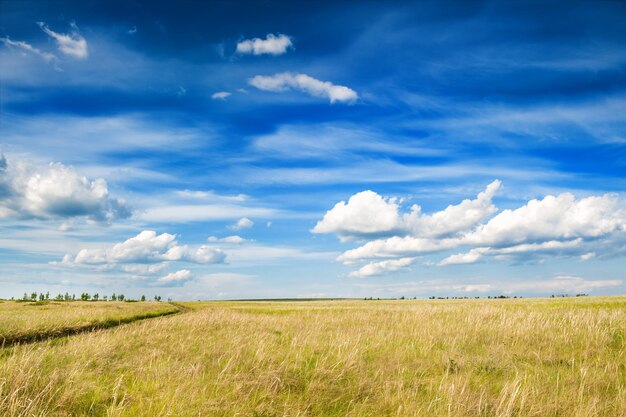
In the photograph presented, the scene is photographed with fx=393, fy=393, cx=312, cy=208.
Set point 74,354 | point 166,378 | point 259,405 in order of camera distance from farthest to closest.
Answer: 1. point 74,354
2. point 166,378
3. point 259,405

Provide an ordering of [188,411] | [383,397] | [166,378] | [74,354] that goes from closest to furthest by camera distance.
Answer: [188,411]
[383,397]
[166,378]
[74,354]

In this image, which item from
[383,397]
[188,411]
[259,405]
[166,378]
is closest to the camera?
[188,411]

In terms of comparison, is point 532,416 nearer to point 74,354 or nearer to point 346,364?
point 346,364

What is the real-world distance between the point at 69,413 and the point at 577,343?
40.5 ft

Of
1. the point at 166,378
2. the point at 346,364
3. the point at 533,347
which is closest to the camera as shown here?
the point at 166,378

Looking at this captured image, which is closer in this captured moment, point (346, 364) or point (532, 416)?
point (532, 416)

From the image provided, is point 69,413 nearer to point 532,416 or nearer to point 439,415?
point 439,415

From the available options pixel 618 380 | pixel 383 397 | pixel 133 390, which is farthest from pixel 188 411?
pixel 618 380

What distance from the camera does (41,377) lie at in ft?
21.9

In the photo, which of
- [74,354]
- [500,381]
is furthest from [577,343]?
[74,354]

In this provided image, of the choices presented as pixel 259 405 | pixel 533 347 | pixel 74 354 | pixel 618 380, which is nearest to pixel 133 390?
pixel 259 405

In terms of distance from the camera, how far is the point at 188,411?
17.7 feet

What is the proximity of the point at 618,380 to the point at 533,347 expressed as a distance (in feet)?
11.7

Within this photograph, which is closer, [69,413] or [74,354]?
[69,413]
